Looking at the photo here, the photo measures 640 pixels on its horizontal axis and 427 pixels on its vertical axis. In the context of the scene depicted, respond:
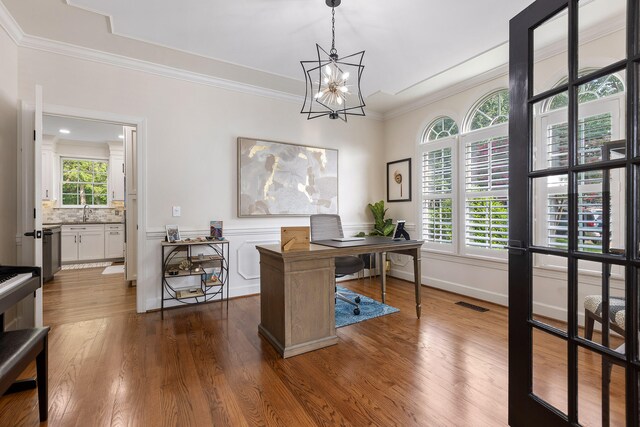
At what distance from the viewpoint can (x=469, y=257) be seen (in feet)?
12.3

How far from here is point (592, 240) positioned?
1.11m

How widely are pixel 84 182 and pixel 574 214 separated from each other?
343 inches

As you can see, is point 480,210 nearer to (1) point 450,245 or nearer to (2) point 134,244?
(1) point 450,245

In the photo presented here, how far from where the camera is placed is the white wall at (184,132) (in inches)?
117

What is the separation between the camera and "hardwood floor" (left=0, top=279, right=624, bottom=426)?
159 cm

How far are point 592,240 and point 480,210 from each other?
2.72 m

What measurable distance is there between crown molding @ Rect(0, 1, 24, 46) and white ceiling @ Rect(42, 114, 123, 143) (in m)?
2.45

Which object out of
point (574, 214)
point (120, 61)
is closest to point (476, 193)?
point (574, 214)

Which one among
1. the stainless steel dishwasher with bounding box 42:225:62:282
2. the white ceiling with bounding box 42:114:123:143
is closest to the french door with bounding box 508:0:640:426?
the stainless steel dishwasher with bounding box 42:225:62:282

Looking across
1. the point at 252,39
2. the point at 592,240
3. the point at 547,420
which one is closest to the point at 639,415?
the point at 547,420

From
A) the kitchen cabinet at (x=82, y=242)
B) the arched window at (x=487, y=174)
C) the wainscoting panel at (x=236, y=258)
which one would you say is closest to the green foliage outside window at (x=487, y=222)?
the arched window at (x=487, y=174)

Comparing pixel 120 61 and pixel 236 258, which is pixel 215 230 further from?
pixel 120 61

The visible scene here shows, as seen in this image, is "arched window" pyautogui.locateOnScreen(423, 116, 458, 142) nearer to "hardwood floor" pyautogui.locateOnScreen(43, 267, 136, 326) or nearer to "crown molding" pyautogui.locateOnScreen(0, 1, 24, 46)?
"hardwood floor" pyautogui.locateOnScreen(43, 267, 136, 326)

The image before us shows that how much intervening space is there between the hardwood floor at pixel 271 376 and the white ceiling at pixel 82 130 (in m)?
4.00
